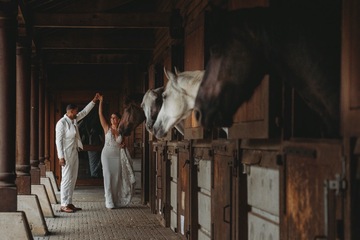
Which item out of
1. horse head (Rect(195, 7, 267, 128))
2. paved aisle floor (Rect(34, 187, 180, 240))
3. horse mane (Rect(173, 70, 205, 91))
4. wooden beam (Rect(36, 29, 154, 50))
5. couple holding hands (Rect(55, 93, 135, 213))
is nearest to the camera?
horse head (Rect(195, 7, 267, 128))

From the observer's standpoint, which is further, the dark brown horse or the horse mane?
the horse mane

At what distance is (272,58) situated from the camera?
359 centimetres

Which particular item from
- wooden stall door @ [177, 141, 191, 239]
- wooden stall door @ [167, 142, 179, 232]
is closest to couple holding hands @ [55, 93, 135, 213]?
wooden stall door @ [167, 142, 179, 232]

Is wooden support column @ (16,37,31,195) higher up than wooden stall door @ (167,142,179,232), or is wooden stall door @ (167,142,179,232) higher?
wooden support column @ (16,37,31,195)

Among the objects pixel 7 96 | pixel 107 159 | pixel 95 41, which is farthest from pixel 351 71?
pixel 107 159

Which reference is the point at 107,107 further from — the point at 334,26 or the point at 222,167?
the point at 334,26

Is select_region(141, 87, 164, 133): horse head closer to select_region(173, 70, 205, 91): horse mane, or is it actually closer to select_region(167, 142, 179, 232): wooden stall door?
select_region(167, 142, 179, 232): wooden stall door

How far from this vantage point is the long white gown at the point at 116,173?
518 inches

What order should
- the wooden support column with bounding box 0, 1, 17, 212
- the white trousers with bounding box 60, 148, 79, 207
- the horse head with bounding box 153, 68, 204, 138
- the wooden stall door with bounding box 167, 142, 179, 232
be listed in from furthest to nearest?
the white trousers with bounding box 60, 148, 79, 207 < the wooden stall door with bounding box 167, 142, 179, 232 < the wooden support column with bounding box 0, 1, 17, 212 < the horse head with bounding box 153, 68, 204, 138

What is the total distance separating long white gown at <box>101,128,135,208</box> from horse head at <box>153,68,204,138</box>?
6.90 meters

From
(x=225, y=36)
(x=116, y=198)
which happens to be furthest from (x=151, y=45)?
(x=225, y=36)

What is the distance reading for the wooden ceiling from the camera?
31.8 ft

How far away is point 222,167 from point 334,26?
2.31 metres

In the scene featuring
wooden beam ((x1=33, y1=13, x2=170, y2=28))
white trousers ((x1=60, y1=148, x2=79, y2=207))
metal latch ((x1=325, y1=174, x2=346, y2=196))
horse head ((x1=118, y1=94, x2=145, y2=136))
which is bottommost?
white trousers ((x1=60, y1=148, x2=79, y2=207))
